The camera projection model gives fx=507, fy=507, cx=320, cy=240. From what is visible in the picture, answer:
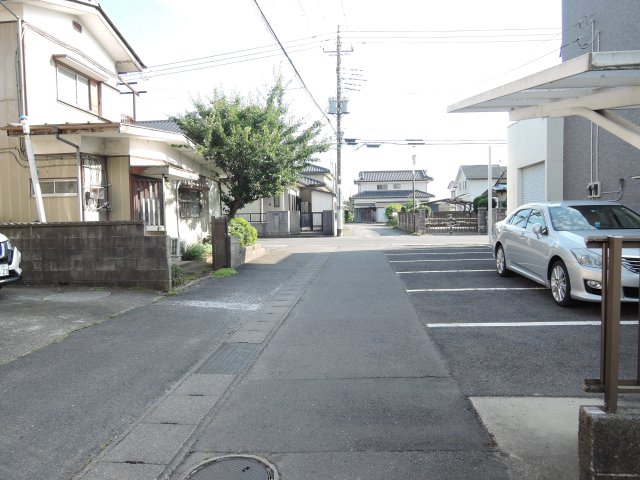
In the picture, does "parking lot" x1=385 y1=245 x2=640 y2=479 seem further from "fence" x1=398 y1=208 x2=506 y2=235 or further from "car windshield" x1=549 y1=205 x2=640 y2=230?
"fence" x1=398 y1=208 x2=506 y2=235

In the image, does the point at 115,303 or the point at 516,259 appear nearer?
the point at 115,303

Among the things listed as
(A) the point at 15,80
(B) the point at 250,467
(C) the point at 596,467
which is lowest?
(B) the point at 250,467

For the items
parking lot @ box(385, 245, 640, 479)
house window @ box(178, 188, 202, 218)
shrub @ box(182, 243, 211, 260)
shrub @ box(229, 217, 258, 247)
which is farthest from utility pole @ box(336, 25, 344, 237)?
parking lot @ box(385, 245, 640, 479)

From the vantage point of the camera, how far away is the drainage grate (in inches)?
195

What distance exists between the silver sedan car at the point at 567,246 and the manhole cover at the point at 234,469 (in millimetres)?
4718

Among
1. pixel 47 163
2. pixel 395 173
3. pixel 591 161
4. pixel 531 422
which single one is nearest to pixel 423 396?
pixel 531 422

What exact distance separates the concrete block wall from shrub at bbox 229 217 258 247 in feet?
13.2

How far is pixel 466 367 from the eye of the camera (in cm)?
483

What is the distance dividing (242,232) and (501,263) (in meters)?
7.00

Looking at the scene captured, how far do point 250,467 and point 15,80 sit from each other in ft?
36.5

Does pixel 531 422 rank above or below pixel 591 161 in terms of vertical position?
below

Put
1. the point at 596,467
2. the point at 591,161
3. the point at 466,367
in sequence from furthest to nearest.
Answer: the point at 591,161, the point at 466,367, the point at 596,467

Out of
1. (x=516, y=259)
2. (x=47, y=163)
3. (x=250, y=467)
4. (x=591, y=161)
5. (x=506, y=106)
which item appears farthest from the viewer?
(x=591, y=161)

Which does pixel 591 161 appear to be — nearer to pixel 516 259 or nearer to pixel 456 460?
pixel 516 259
